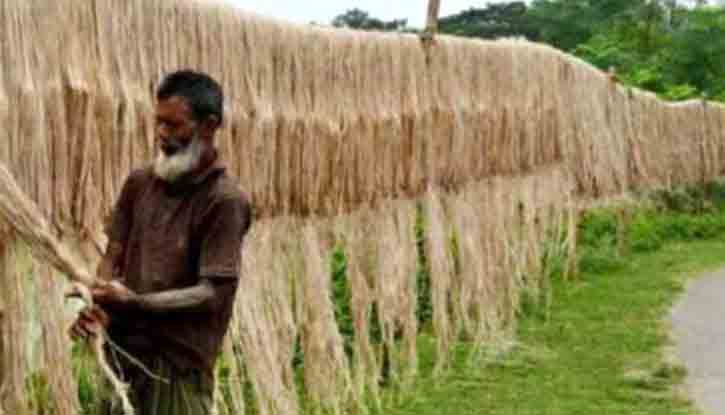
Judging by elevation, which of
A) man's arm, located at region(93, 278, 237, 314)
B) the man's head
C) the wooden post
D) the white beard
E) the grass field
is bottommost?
the grass field

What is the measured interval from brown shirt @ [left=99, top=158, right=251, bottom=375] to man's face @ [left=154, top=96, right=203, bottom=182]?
0.19 ft

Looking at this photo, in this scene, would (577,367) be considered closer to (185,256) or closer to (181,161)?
(185,256)

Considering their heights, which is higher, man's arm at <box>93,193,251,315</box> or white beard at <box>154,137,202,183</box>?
white beard at <box>154,137,202,183</box>

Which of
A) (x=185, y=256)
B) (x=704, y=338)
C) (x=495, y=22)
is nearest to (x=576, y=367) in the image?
(x=704, y=338)

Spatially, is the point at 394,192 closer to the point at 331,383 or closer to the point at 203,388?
the point at 331,383

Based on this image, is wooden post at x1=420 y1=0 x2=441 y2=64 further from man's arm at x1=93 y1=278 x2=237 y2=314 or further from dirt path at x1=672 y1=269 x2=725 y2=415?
man's arm at x1=93 y1=278 x2=237 y2=314

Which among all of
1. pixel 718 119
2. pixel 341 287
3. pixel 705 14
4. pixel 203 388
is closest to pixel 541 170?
pixel 341 287

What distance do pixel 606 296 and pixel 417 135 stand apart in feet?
17.5

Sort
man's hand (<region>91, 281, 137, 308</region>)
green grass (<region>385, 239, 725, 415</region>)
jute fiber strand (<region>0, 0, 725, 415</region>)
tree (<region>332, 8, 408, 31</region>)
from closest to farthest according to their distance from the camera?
man's hand (<region>91, 281, 137, 308</region>), jute fiber strand (<region>0, 0, 725, 415</region>), green grass (<region>385, 239, 725, 415</region>), tree (<region>332, 8, 408, 31</region>)

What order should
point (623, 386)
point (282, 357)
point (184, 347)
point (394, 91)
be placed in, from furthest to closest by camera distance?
point (623, 386) → point (394, 91) → point (282, 357) → point (184, 347)

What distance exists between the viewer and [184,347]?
155 inches

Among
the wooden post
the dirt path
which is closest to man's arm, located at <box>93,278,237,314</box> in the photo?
the wooden post

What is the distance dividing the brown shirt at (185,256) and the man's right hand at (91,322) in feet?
0.42

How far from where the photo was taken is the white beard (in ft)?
12.6
